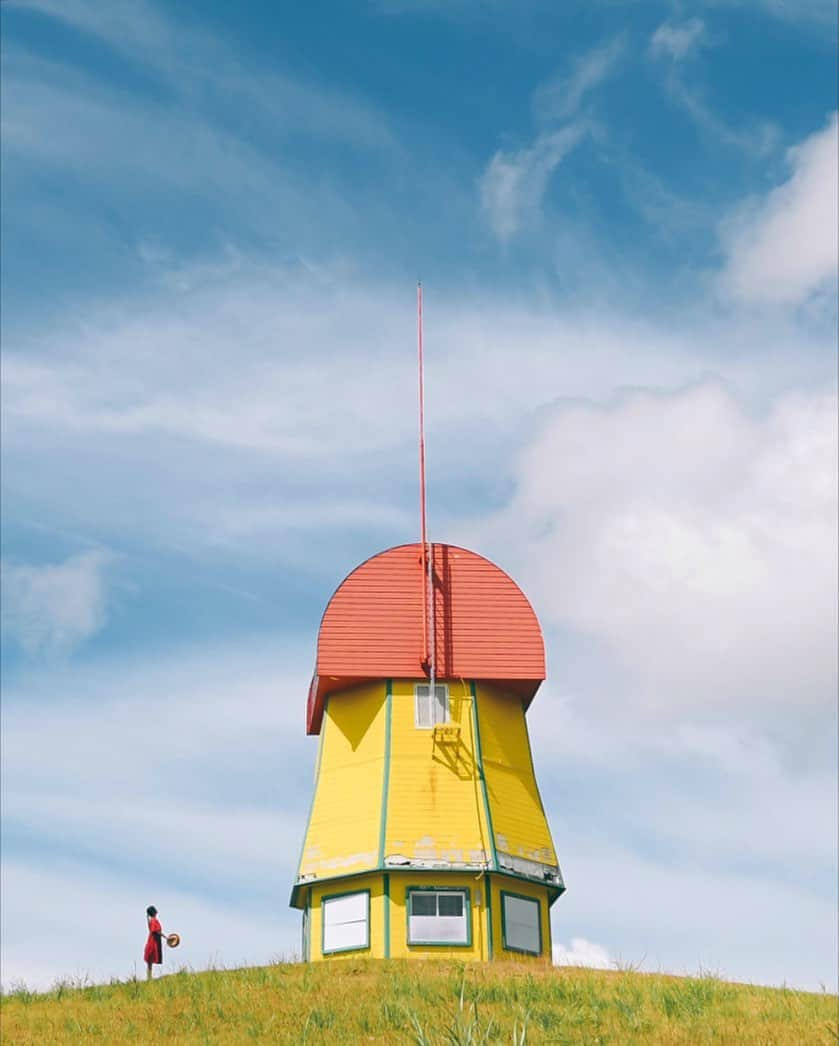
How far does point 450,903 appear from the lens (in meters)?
31.8

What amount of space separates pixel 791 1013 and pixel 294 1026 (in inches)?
336

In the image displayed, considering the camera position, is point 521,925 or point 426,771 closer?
point 521,925

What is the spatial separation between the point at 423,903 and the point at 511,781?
4.26 m

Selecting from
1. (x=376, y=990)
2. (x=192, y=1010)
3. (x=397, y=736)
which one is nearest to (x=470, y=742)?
(x=397, y=736)

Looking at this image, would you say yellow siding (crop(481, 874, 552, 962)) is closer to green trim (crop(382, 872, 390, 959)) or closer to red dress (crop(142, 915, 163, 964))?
green trim (crop(382, 872, 390, 959))

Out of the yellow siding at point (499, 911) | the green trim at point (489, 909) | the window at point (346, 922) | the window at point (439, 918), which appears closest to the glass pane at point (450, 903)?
the window at point (439, 918)

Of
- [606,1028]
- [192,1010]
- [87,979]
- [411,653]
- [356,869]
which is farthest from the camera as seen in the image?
[411,653]

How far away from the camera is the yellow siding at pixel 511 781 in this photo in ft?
109

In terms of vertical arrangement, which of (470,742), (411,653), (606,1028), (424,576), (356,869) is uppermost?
(424,576)

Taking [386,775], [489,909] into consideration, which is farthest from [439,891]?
[386,775]

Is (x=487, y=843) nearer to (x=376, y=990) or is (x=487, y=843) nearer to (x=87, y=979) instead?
(x=376, y=990)

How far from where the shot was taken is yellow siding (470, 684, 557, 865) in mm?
33281

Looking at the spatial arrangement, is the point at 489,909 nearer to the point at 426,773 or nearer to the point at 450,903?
the point at 450,903

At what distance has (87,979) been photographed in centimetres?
2859
